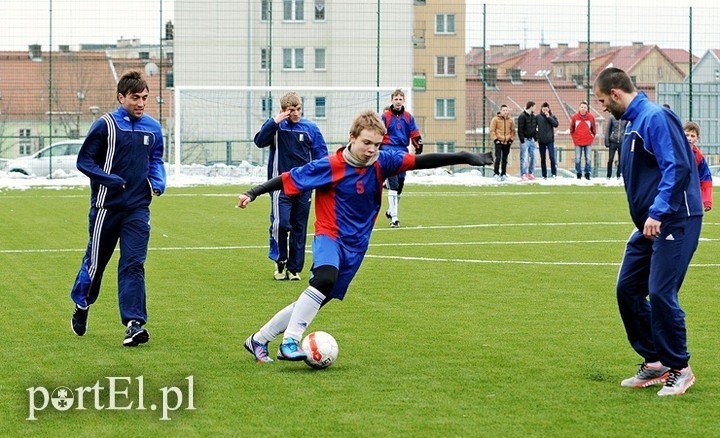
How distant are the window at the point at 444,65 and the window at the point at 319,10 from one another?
8331 millimetres

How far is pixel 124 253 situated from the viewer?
31.2 ft

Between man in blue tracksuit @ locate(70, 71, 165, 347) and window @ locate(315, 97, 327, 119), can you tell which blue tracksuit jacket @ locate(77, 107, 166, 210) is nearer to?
man in blue tracksuit @ locate(70, 71, 165, 347)

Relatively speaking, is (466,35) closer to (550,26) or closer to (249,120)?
(550,26)

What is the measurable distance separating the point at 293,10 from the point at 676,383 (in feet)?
156

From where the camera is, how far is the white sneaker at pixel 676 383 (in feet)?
25.1

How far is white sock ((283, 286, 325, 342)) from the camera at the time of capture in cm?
844

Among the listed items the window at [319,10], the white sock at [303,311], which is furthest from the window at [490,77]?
the white sock at [303,311]

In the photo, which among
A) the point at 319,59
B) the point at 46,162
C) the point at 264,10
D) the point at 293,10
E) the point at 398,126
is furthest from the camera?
the point at 293,10

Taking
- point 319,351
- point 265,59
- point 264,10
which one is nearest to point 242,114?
point 265,59

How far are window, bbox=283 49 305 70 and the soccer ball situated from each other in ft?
124

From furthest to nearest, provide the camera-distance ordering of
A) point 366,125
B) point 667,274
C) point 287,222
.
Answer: point 287,222
point 366,125
point 667,274

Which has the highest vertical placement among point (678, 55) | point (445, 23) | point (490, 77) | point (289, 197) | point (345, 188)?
point (445, 23)

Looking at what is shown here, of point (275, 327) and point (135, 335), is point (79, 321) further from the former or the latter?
point (275, 327)

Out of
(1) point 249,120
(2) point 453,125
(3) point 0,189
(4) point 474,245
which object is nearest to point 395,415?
(4) point 474,245
